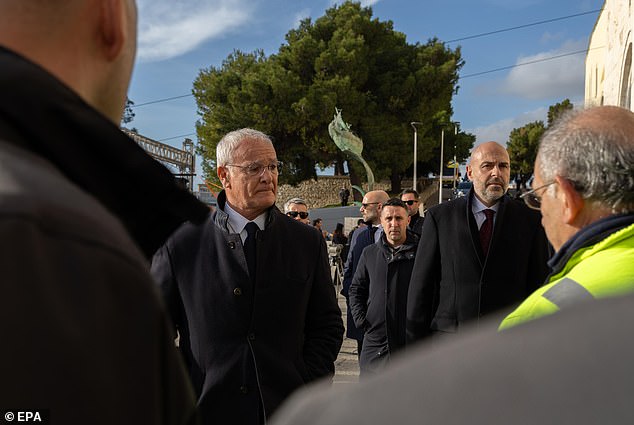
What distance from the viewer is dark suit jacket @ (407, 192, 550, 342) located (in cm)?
373

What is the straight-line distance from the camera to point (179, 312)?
289cm

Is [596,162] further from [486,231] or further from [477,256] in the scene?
[486,231]

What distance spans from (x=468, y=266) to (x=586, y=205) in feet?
6.57

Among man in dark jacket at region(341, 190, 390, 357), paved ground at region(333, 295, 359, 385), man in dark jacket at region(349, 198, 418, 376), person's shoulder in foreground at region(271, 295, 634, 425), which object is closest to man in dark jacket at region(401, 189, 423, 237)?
man in dark jacket at region(341, 190, 390, 357)

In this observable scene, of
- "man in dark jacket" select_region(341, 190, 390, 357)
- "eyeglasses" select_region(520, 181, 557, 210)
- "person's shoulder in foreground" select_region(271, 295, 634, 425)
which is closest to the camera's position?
"person's shoulder in foreground" select_region(271, 295, 634, 425)

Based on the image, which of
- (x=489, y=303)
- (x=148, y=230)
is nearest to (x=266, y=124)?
(x=489, y=303)

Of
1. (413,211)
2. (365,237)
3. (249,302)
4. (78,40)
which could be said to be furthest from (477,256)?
(413,211)

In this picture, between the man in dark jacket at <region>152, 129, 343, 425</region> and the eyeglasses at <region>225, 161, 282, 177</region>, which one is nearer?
the man in dark jacket at <region>152, 129, 343, 425</region>

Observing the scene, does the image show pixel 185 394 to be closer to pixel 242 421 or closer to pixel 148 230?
pixel 148 230

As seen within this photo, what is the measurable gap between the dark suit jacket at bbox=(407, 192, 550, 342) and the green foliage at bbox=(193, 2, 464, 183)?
31.2 meters

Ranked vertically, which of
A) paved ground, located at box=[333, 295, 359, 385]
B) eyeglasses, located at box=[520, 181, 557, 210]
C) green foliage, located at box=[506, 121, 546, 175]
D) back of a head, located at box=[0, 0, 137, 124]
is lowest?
paved ground, located at box=[333, 295, 359, 385]

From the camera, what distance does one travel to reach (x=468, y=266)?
12.5ft

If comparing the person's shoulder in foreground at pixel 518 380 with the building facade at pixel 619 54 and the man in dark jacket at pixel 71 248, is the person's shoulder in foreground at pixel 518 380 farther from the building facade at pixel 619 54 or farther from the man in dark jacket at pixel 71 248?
the building facade at pixel 619 54

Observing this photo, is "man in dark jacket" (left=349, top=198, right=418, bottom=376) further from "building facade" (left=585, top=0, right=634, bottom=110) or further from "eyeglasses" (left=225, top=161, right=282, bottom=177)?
"building facade" (left=585, top=0, right=634, bottom=110)
